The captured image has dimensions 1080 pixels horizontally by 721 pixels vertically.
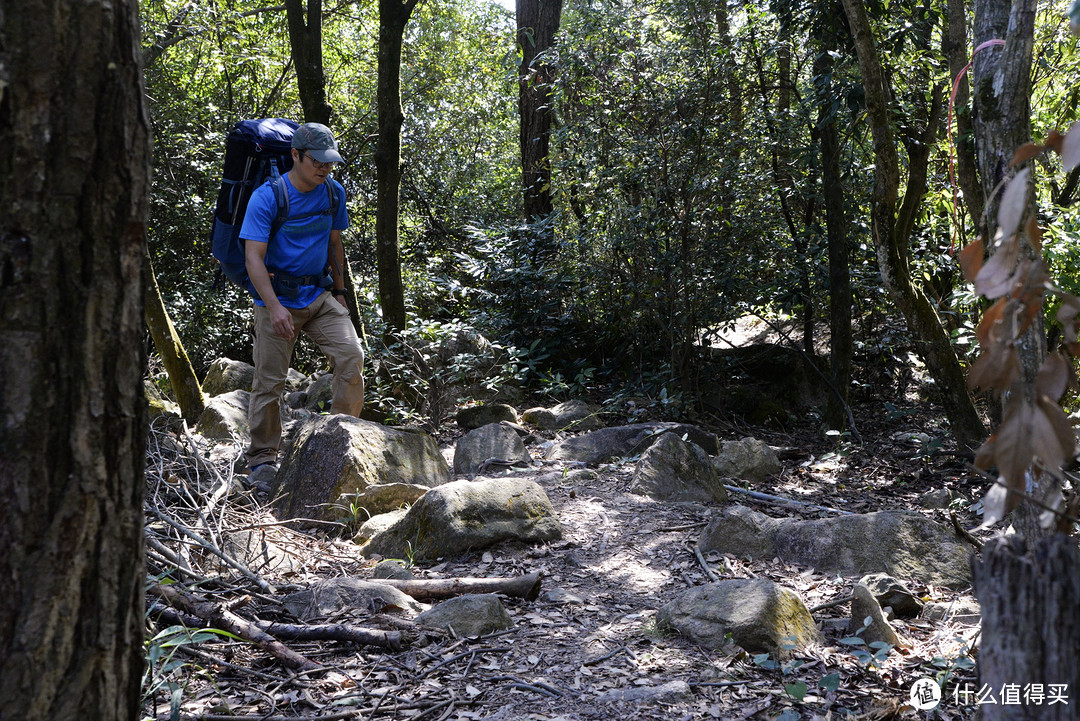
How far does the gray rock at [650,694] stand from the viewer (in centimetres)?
254

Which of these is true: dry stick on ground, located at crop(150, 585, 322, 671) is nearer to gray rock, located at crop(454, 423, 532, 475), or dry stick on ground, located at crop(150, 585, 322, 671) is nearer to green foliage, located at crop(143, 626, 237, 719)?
green foliage, located at crop(143, 626, 237, 719)

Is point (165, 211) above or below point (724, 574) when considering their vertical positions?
above

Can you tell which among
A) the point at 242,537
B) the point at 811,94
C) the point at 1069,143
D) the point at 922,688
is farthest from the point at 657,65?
the point at 1069,143

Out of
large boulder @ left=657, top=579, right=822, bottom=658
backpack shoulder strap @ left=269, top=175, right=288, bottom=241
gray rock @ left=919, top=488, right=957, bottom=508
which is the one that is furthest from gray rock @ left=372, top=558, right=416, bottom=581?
gray rock @ left=919, top=488, right=957, bottom=508

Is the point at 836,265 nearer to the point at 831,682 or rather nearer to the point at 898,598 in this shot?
the point at 898,598

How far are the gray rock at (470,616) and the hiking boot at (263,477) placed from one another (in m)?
2.16

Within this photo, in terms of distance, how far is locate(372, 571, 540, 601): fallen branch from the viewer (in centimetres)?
326

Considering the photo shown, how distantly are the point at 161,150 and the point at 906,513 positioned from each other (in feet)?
29.8

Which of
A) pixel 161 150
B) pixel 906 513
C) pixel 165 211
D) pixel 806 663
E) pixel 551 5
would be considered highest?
pixel 551 5

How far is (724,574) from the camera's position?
3.63 meters

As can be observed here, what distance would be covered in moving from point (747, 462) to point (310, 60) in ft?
17.7

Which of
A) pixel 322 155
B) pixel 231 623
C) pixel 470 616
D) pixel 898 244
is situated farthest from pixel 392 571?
pixel 898 244

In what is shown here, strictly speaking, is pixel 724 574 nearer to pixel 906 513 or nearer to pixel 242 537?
pixel 906 513

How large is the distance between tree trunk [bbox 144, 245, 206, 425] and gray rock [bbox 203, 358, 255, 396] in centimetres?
146
